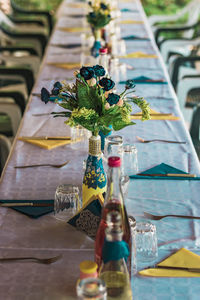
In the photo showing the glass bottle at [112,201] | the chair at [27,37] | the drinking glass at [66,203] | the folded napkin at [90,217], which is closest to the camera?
the glass bottle at [112,201]

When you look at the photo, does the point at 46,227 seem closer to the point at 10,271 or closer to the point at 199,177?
the point at 10,271

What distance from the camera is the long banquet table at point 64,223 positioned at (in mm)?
1438

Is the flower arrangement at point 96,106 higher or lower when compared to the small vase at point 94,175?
higher

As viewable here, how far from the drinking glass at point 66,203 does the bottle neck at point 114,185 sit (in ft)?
1.22

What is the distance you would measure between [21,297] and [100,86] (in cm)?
72

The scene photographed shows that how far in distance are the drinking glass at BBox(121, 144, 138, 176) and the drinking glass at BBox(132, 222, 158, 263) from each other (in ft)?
1.76

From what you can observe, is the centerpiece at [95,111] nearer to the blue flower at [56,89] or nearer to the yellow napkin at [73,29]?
the blue flower at [56,89]

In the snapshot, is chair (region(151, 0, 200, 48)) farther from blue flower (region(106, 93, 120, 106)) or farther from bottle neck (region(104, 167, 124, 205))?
bottle neck (region(104, 167, 124, 205))

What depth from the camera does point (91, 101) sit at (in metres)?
1.73

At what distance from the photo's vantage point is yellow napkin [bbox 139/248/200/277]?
1486 millimetres

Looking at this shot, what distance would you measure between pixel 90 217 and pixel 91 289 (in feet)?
2.09

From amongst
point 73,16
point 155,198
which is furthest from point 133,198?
point 73,16

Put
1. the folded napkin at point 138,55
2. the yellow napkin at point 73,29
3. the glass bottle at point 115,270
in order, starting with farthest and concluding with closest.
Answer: the yellow napkin at point 73,29
the folded napkin at point 138,55
the glass bottle at point 115,270

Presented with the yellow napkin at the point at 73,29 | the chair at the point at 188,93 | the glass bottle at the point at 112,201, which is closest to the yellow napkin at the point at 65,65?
the chair at the point at 188,93
